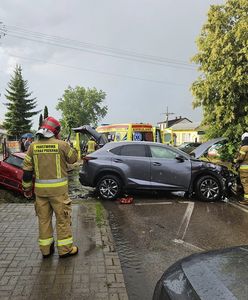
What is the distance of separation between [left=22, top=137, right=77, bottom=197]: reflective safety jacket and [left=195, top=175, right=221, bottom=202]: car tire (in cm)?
578

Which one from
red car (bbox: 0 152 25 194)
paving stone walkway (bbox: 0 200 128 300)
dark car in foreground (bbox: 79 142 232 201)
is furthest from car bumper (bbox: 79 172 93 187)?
paving stone walkway (bbox: 0 200 128 300)

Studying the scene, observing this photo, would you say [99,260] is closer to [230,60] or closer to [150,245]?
[150,245]

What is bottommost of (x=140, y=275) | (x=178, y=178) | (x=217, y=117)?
(x=140, y=275)

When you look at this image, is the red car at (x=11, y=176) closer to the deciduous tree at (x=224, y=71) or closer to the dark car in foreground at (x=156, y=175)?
the dark car in foreground at (x=156, y=175)

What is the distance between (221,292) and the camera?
2.07m

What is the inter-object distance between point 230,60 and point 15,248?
59.1 feet

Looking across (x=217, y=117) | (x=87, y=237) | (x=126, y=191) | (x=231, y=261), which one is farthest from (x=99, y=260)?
(x=217, y=117)

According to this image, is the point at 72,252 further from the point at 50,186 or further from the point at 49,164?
the point at 49,164

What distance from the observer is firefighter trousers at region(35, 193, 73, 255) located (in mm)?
5117

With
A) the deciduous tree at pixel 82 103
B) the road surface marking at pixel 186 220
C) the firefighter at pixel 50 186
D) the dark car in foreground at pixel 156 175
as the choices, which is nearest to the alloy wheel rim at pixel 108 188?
the dark car in foreground at pixel 156 175

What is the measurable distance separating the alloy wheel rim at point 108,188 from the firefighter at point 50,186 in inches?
199

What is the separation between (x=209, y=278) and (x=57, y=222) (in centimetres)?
319

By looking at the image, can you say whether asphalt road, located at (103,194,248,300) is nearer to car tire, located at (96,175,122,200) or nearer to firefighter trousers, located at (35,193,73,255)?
car tire, located at (96,175,122,200)

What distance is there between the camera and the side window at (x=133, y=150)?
10.5 m
